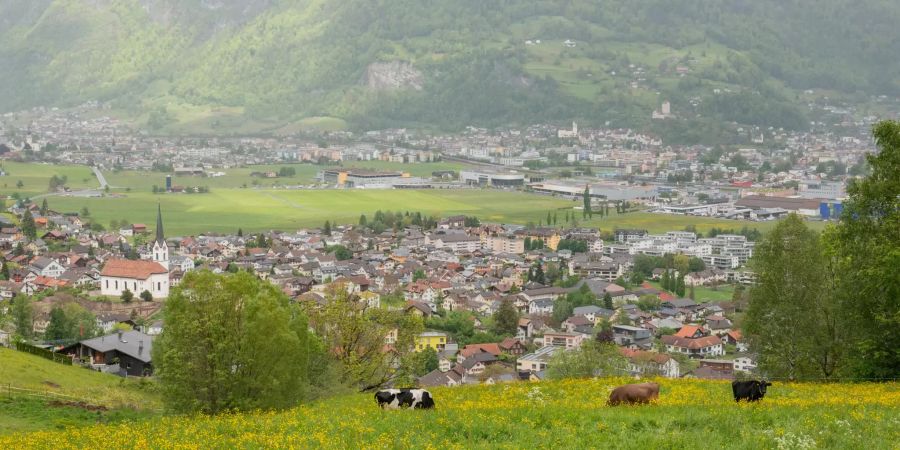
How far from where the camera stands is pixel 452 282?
248 ft

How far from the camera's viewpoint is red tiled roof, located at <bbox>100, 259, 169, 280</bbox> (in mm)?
68250

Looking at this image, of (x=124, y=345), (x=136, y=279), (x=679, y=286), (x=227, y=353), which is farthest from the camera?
(x=679, y=286)

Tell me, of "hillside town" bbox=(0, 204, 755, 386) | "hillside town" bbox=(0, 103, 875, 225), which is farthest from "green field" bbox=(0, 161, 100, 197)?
"hillside town" bbox=(0, 204, 755, 386)

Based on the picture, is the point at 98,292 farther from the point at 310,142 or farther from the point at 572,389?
the point at 310,142

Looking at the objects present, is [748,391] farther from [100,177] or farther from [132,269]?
[100,177]

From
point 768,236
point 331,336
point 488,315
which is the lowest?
point 488,315

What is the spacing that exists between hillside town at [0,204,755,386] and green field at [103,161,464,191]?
3210cm

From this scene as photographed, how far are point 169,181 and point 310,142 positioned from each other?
6273 cm

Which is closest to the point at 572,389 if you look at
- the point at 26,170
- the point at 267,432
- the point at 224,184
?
the point at 267,432

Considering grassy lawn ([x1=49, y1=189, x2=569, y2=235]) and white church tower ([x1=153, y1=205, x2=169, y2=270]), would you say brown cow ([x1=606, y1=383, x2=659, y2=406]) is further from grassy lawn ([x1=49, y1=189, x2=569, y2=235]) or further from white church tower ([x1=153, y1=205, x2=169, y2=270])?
grassy lawn ([x1=49, y1=189, x2=569, y2=235])

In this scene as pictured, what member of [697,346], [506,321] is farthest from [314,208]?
[697,346]

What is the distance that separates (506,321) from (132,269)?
1014 inches

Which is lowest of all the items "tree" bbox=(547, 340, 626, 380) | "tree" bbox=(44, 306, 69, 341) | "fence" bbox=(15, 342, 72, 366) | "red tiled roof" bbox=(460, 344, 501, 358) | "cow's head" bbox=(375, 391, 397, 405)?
"red tiled roof" bbox=(460, 344, 501, 358)

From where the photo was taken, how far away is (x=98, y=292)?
69188 millimetres
